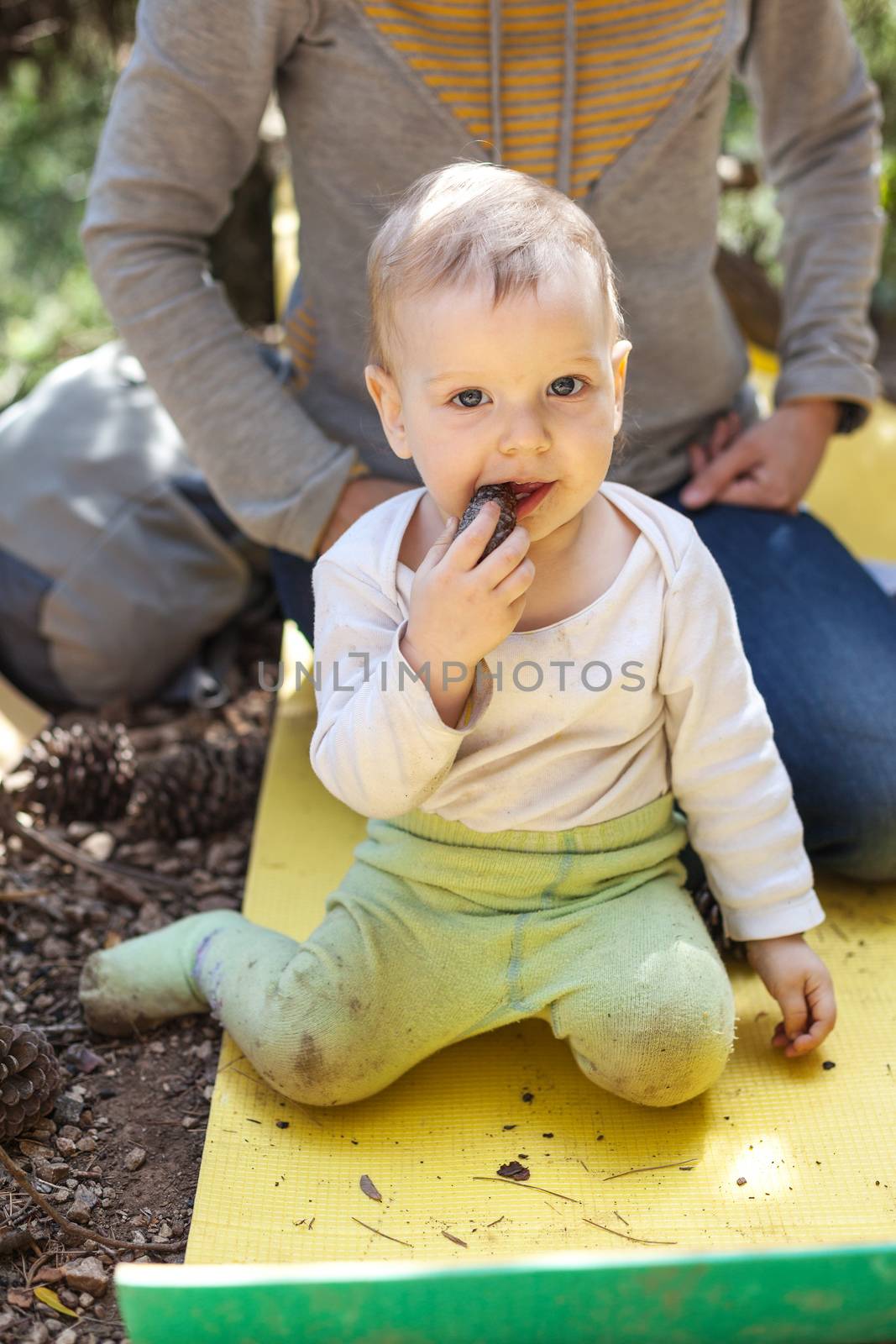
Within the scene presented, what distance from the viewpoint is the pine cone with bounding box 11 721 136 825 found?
1989 millimetres

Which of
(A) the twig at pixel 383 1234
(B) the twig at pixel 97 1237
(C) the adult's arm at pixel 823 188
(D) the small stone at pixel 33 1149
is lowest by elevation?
(D) the small stone at pixel 33 1149

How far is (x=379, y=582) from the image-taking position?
4.37ft

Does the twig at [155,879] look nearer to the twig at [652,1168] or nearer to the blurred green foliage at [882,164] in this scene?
the twig at [652,1168]

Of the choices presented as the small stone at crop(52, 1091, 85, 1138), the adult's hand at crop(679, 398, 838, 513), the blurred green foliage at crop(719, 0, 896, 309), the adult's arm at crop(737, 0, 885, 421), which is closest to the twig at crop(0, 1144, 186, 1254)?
the small stone at crop(52, 1091, 85, 1138)

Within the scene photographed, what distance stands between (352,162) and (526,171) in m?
0.23

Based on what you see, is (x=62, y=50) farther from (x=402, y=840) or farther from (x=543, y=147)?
(x=402, y=840)

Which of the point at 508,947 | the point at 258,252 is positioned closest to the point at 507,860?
the point at 508,947

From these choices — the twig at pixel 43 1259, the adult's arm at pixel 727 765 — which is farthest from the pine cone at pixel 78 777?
the adult's arm at pixel 727 765

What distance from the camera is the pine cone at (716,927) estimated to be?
5.11 feet

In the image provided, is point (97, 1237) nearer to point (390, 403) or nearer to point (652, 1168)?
point (652, 1168)

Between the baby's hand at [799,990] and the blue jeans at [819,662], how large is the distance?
25cm

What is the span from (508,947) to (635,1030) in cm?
16

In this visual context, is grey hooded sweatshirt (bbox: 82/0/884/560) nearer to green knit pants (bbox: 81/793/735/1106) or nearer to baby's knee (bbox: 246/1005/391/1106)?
green knit pants (bbox: 81/793/735/1106)

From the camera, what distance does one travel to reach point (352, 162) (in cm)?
177
